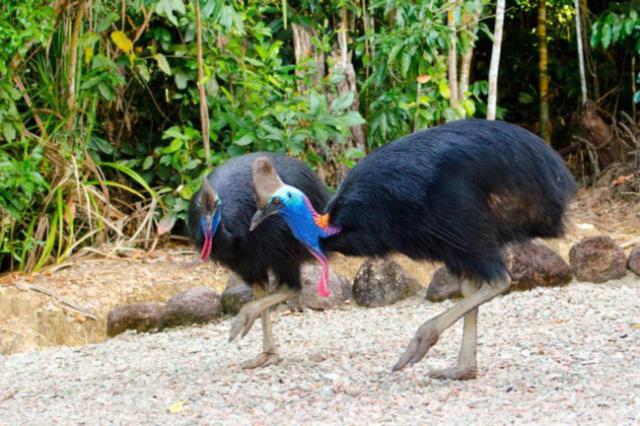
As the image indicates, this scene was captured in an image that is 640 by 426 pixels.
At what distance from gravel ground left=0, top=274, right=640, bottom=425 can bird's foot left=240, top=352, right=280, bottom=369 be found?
7 centimetres

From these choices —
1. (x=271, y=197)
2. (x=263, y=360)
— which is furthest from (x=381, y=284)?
(x=271, y=197)

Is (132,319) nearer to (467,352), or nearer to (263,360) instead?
(263,360)

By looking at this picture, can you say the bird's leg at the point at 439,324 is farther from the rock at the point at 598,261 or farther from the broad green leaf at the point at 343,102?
→ the broad green leaf at the point at 343,102

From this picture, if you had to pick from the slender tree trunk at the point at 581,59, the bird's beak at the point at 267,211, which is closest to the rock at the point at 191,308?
the bird's beak at the point at 267,211

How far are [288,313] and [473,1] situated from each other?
2.60 metres

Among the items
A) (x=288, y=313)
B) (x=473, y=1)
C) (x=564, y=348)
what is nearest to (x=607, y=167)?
(x=473, y=1)

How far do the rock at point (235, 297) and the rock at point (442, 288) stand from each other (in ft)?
3.75

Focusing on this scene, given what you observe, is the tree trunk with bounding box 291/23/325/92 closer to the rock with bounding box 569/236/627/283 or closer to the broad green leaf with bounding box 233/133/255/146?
the broad green leaf with bounding box 233/133/255/146

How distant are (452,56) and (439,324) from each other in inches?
155

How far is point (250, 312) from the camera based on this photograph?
5516 millimetres

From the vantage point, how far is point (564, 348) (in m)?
5.62

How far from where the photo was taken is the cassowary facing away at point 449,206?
4.80 meters

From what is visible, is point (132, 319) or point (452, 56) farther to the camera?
point (452, 56)

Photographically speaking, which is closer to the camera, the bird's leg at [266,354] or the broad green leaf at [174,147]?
the bird's leg at [266,354]
